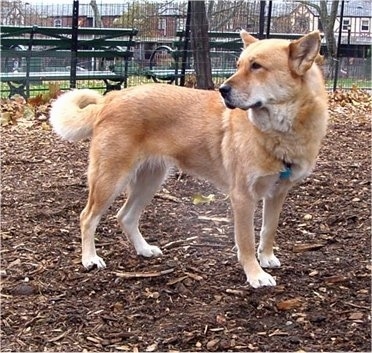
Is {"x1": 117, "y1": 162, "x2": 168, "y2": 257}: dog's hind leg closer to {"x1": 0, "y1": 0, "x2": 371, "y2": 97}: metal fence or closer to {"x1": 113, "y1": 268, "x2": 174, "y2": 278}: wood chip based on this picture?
{"x1": 113, "y1": 268, "x2": 174, "y2": 278}: wood chip

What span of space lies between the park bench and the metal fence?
0.04 meters

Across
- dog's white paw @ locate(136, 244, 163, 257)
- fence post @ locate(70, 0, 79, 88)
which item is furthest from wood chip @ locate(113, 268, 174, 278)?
fence post @ locate(70, 0, 79, 88)

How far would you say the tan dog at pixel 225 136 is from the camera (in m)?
3.94

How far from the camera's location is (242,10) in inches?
534

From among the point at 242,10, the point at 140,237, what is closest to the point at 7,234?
the point at 140,237

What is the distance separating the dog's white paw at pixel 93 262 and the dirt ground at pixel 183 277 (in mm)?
51

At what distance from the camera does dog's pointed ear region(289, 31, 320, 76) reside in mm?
3895

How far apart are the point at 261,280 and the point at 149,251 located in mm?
828

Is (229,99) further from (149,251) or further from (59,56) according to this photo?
(59,56)

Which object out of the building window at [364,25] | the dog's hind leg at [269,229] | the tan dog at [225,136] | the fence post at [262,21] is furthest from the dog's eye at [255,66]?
the building window at [364,25]

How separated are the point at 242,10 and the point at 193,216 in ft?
29.9

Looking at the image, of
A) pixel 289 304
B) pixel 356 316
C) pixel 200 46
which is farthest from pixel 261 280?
pixel 200 46

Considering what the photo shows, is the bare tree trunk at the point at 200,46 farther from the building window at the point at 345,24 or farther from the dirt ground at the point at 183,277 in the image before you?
the building window at the point at 345,24

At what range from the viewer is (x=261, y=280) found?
393cm
